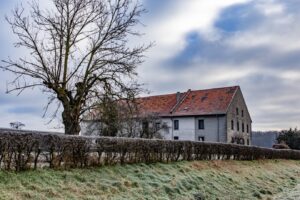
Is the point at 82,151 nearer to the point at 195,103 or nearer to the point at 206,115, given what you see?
the point at 206,115

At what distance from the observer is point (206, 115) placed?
50500mm

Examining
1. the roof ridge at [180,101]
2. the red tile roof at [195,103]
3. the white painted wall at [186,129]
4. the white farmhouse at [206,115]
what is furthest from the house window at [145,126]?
the roof ridge at [180,101]

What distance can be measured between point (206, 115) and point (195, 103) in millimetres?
3415

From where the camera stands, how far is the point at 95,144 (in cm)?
1209

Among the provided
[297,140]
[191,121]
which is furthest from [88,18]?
[297,140]

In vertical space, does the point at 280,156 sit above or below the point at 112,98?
below

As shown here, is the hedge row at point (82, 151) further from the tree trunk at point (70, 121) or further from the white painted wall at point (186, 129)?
the white painted wall at point (186, 129)

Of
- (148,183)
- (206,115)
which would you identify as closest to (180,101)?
(206,115)

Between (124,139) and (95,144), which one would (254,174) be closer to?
(124,139)

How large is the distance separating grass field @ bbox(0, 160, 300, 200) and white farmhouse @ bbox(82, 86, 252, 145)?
30.6 meters

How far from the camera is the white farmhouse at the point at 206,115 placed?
49.8m

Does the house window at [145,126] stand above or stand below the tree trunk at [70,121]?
above

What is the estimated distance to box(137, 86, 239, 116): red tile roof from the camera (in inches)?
1993

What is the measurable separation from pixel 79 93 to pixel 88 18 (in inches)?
167
